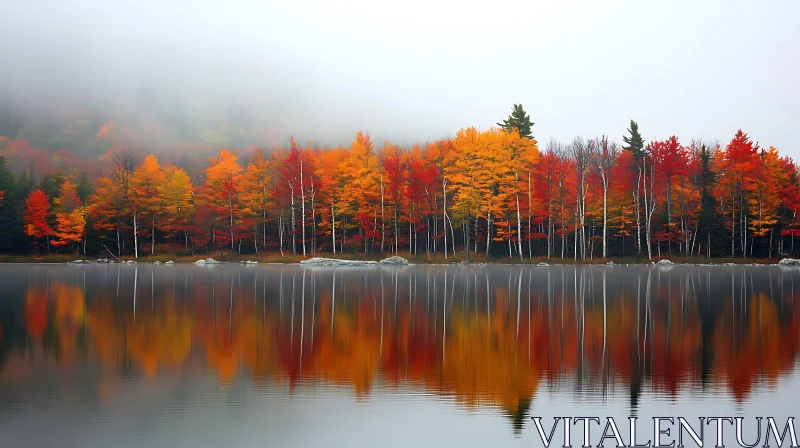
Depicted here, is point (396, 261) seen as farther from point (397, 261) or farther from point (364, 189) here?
point (364, 189)

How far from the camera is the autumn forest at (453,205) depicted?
56812 millimetres

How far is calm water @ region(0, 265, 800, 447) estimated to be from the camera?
7438 mm

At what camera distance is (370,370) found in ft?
33.8

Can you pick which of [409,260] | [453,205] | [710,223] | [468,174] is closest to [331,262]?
[409,260]

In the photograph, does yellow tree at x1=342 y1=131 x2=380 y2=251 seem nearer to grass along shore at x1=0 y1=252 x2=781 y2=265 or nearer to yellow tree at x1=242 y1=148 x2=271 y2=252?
grass along shore at x1=0 y1=252 x2=781 y2=265

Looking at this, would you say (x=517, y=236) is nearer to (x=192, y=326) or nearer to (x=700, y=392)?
(x=192, y=326)

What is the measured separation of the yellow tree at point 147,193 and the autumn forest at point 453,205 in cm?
14

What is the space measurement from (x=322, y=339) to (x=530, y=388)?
537 cm

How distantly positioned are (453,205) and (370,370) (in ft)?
161

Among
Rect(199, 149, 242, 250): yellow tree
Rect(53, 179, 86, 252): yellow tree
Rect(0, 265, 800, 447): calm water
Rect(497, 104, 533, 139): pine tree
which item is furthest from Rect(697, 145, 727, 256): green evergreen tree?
Rect(53, 179, 86, 252): yellow tree

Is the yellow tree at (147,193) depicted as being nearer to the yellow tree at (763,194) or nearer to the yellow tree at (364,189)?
the yellow tree at (364,189)

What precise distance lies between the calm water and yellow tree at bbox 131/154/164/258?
4657 centimetres

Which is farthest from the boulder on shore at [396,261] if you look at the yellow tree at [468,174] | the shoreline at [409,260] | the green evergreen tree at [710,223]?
the green evergreen tree at [710,223]

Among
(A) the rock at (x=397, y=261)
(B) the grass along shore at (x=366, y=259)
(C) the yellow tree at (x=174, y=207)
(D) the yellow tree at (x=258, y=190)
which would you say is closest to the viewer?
(A) the rock at (x=397, y=261)
